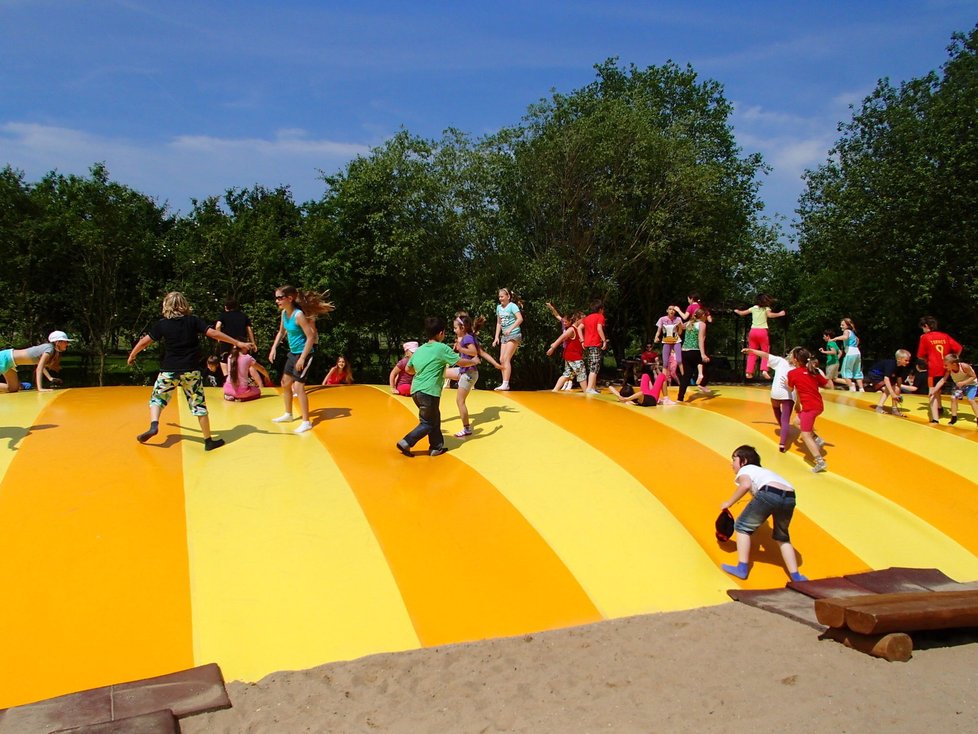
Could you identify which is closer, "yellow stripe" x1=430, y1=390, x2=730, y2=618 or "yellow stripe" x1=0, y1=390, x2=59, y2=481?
"yellow stripe" x1=430, y1=390, x2=730, y2=618

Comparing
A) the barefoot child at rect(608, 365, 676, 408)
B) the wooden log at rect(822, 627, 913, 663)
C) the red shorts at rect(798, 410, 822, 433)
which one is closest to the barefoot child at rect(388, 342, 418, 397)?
the barefoot child at rect(608, 365, 676, 408)

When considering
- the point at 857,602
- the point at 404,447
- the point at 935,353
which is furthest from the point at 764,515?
the point at 935,353

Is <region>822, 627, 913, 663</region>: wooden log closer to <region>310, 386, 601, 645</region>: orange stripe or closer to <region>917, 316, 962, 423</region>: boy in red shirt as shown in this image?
<region>310, 386, 601, 645</region>: orange stripe

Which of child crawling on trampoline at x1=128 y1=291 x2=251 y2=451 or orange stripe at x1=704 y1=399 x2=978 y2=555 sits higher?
child crawling on trampoline at x1=128 y1=291 x2=251 y2=451

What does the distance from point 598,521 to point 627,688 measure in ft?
7.91

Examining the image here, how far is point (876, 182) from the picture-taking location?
834 inches

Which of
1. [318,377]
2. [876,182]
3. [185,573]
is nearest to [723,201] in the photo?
[876,182]

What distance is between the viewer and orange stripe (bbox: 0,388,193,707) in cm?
478

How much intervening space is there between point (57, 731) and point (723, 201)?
23.8 m

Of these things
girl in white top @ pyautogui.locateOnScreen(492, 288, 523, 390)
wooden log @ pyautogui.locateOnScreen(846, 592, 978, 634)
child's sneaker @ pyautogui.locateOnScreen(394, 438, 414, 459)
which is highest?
girl in white top @ pyautogui.locateOnScreen(492, 288, 523, 390)

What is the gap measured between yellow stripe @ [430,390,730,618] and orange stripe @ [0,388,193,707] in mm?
3118

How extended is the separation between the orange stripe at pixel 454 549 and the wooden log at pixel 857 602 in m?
1.63

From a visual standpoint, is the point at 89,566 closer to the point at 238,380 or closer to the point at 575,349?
the point at 238,380

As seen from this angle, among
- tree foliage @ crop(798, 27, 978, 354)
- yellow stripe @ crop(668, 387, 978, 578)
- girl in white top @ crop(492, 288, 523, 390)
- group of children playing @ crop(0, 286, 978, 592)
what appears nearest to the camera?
group of children playing @ crop(0, 286, 978, 592)
